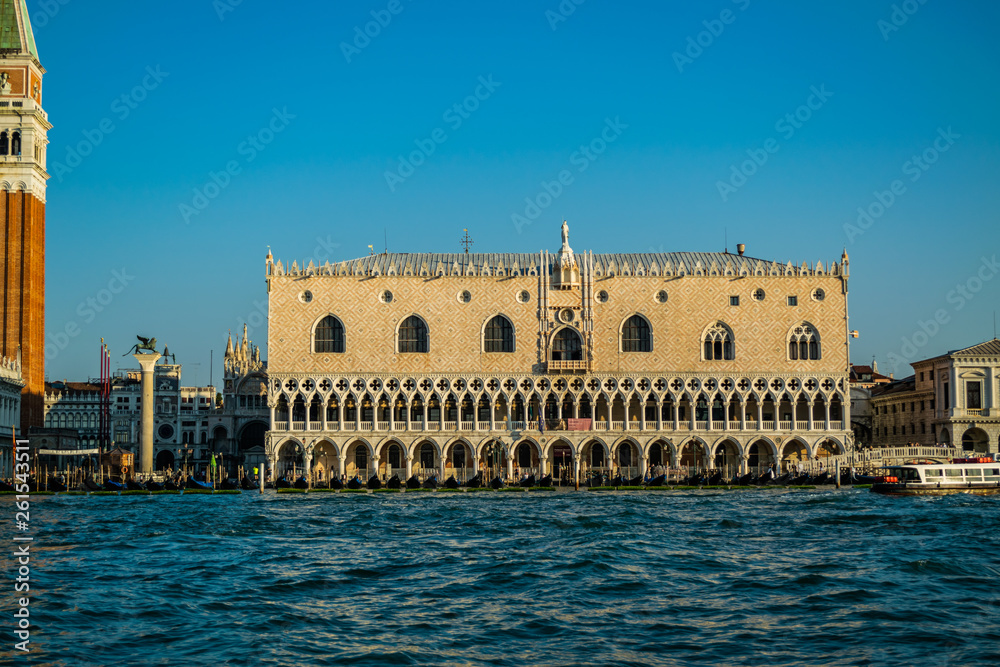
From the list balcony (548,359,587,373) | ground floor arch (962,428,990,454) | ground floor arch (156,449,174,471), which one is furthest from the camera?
ground floor arch (156,449,174,471)

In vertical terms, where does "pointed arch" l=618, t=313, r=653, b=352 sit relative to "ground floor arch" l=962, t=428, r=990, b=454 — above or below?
above

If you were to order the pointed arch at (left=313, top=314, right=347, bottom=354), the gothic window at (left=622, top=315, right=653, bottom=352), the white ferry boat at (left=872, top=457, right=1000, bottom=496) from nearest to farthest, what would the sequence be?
the white ferry boat at (left=872, top=457, right=1000, bottom=496) → the pointed arch at (left=313, top=314, right=347, bottom=354) → the gothic window at (left=622, top=315, right=653, bottom=352)

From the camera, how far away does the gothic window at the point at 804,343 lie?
186 ft

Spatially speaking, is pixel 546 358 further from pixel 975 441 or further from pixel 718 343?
pixel 975 441

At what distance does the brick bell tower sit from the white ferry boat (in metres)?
46.1

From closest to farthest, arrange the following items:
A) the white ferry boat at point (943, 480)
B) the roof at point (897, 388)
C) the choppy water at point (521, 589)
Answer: the choppy water at point (521, 589)
the white ferry boat at point (943, 480)
the roof at point (897, 388)

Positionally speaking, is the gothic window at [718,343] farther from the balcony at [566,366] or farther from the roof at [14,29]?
the roof at [14,29]

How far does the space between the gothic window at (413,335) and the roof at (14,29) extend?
29670 millimetres

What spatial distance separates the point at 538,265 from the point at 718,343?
954 centimetres

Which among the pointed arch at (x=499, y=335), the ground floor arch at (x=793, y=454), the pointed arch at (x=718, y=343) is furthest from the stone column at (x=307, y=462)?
the ground floor arch at (x=793, y=454)

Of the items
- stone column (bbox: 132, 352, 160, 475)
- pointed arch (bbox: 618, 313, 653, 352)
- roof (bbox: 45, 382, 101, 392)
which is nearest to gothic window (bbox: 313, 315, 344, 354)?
stone column (bbox: 132, 352, 160, 475)

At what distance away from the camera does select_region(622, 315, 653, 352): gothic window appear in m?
56.7

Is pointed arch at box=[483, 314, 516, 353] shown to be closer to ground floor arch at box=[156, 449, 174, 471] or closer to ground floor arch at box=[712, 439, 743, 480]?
ground floor arch at box=[712, 439, 743, 480]

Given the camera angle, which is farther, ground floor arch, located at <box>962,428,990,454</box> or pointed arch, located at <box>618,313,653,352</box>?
ground floor arch, located at <box>962,428,990,454</box>
